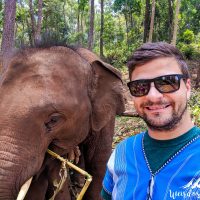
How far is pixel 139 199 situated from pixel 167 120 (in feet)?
1.17

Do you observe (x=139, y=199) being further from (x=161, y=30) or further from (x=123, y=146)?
(x=161, y=30)

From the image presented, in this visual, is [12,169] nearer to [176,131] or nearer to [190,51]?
[176,131]

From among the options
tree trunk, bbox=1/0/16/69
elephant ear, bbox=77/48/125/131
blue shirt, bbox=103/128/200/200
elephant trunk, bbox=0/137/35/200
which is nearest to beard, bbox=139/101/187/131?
blue shirt, bbox=103/128/200/200

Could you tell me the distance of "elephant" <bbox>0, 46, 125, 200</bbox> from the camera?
2594 mm

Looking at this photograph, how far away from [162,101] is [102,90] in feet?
5.71

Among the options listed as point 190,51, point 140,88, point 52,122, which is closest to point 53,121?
point 52,122

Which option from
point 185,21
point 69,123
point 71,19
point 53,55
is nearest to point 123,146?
point 69,123

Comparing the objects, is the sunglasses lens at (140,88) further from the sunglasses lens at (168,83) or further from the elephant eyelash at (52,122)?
the elephant eyelash at (52,122)

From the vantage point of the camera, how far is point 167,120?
1712 millimetres

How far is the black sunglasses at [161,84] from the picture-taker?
5.64ft

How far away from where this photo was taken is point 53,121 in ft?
9.45

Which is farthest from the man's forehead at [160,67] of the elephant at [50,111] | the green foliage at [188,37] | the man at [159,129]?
the green foliage at [188,37]

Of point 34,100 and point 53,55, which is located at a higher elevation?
point 53,55

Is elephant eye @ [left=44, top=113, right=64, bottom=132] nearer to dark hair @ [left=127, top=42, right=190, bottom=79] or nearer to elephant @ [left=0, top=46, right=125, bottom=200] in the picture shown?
elephant @ [left=0, top=46, right=125, bottom=200]
